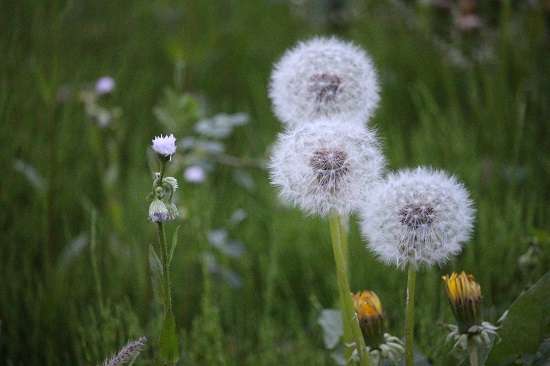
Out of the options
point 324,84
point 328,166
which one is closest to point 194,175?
point 324,84

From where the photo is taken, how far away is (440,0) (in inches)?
125

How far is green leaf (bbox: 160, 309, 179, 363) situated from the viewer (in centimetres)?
94

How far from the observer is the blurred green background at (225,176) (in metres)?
1.60

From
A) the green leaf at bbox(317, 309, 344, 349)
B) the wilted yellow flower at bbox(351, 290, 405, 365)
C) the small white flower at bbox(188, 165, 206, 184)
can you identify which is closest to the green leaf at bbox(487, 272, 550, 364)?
the wilted yellow flower at bbox(351, 290, 405, 365)

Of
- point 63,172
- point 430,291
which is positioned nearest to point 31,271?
point 63,172

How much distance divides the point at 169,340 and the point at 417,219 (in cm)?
46

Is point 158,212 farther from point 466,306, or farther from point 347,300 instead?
point 466,306

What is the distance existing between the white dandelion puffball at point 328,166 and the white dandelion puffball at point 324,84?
0.22 m

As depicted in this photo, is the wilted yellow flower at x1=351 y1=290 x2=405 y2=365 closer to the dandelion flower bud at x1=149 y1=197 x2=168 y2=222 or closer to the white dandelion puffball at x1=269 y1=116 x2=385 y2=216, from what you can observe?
the white dandelion puffball at x1=269 y1=116 x2=385 y2=216

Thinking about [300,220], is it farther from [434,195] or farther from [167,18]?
[167,18]

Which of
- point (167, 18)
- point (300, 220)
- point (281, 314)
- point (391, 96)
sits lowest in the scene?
point (281, 314)

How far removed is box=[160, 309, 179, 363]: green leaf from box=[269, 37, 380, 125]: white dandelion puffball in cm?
55

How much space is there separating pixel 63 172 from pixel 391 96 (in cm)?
158

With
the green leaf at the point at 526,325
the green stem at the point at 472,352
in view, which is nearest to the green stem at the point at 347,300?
the green stem at the point at 472,352
